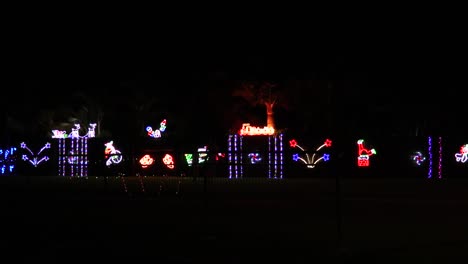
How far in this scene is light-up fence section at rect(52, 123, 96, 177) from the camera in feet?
144

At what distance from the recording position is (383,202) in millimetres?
19656

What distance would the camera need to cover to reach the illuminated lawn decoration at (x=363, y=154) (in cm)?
3928

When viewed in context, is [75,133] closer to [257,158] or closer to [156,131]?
[156,131]

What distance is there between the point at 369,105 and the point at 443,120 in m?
4.91

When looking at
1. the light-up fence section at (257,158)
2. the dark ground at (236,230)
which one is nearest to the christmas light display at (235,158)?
the light-up fence section at (257,158)

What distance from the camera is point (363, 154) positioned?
3944 centimetres

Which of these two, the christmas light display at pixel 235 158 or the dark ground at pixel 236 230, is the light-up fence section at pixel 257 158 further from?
the dark ground at pixel 236 230

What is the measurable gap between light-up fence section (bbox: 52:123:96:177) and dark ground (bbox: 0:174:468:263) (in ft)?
78.0

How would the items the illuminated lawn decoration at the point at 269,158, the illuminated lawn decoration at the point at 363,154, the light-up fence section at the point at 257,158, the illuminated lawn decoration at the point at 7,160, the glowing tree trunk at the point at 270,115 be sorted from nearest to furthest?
1. the illuminated lawn decoration at the point at 7,160
2. the illuminated lawn decoration at the point at 269,158
3. the illuminated lawn decoration at the point at 363,154
4. the light-up fence section at the point at 257,158
5. the glowing tree trunk at the point at 270,115

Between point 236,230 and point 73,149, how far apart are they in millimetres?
35947

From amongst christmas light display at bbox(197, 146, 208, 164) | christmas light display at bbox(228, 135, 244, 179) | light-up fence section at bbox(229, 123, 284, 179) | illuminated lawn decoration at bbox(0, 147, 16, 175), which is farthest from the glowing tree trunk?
illuminated lawn decoration at bbox(0, 147, 16, 175)

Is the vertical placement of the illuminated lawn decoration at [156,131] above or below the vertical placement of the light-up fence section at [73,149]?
above

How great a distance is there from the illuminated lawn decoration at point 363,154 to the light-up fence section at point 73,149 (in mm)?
16164

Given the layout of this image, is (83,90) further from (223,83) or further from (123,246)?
(123,246)
